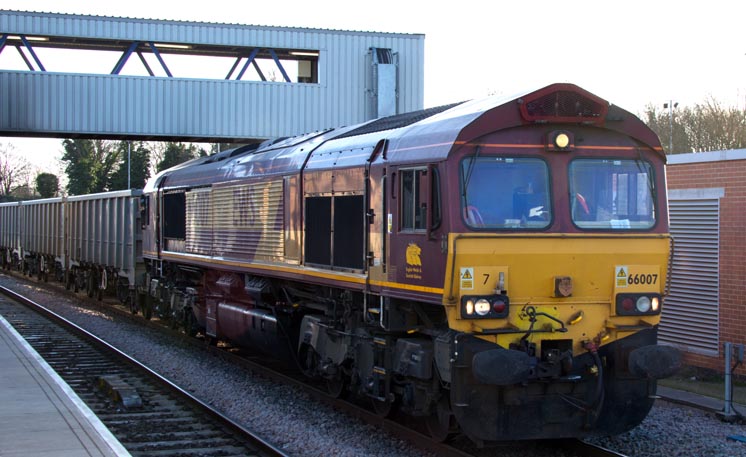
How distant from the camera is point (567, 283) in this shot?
7.69 meters

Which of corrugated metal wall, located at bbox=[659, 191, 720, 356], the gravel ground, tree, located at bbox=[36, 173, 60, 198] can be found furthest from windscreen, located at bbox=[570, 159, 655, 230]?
tree, located at bbox=[36, 173, 60, 198]

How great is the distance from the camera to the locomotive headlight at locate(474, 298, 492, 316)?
735 cm

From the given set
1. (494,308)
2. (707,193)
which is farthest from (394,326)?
(707,193)

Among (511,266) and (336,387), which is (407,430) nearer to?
(336,387)

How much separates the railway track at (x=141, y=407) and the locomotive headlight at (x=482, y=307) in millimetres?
2540

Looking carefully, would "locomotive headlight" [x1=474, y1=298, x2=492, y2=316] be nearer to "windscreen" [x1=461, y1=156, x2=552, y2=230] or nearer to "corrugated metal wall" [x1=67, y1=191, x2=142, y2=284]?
"windscreen" [x1=461, y1=156, x2=552, y2=230]

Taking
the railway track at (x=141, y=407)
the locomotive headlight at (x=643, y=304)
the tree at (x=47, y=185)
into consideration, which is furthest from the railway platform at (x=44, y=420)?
the tree at (x=47, y=185)

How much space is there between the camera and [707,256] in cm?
1281

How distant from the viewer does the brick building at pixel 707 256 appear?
12.3 meters

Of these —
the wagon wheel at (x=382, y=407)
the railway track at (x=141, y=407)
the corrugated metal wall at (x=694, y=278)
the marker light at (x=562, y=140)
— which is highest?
the marker light at (x=562, y=140)

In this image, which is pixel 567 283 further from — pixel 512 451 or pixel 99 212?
pixel 99 212

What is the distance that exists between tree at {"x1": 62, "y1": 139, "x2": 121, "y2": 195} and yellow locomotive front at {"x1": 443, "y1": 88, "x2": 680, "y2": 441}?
56.9 meters

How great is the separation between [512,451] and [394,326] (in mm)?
1699

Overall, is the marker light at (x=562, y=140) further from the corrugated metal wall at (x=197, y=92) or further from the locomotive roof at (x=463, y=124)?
the corrugated metal wall at (x=197, y=92)
